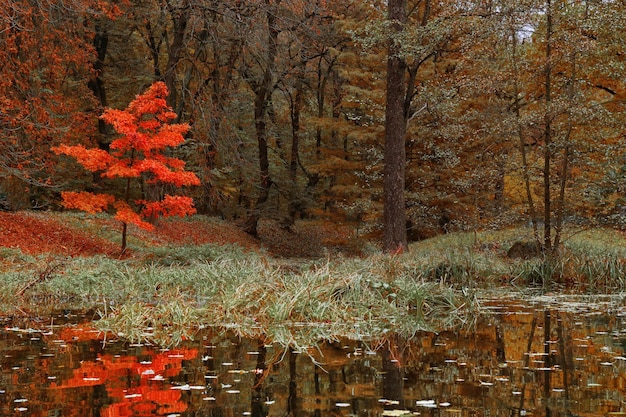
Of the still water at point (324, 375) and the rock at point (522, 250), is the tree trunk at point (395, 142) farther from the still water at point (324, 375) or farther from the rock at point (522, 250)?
the still water at point (324, 375)

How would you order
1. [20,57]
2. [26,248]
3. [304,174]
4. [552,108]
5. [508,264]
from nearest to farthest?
[552,108]
[508,264]
[26,248]
[20,57]
[304,174]

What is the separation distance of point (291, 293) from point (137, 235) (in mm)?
12812

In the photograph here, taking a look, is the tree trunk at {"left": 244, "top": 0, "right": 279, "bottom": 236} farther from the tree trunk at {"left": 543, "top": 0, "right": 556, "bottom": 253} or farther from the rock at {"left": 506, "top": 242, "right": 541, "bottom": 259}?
the tree trunk at {"left": 543, "top": 0, "right": 556, "bottom": 253}

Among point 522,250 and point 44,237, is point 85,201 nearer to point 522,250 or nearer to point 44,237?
point 44,237

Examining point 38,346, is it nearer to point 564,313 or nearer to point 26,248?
point 564,313

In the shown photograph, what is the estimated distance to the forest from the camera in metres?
12.8

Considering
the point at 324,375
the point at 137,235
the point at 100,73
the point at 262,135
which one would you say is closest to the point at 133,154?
the point at 137,235

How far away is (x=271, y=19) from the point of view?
20.1 metres

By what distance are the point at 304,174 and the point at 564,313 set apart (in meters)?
21.3

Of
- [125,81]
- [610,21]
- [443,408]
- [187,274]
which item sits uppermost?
[125,81]

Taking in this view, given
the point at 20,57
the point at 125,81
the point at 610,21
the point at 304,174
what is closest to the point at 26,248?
the point at 20,57

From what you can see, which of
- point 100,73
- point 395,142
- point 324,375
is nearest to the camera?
point 324,375

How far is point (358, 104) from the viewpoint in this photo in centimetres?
1997

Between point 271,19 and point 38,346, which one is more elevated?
point 271,19
